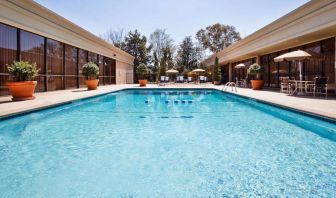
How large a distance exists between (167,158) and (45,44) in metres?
10.6

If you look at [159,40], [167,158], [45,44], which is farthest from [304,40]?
[159,40]

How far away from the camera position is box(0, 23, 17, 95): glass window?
841cm

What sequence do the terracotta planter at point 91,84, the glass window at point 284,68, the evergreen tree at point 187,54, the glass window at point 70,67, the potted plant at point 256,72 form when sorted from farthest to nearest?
the evergreen tree at point 187,54 → the terracotta planter at point 91,84 → the glass window at point 284,68 → the glass window at point 70,67 → the potted plant at point 256,72

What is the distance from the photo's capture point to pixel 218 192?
2270mm

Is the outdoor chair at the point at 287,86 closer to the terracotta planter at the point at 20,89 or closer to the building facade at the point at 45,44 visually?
the terracotta planter at the point at 20,89

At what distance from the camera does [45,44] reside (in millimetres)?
11406

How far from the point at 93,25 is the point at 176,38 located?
494 inches

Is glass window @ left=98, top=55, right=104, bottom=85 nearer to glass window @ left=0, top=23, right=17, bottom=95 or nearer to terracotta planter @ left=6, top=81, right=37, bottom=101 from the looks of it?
glass window @ left=0, top=23, right=17, bottom=95

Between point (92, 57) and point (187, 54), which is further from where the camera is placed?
point (187, 54)

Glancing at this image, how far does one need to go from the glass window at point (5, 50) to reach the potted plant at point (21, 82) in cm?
80

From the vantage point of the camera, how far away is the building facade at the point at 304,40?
8617 millimetres

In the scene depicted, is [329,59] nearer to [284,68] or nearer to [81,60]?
[284,68]

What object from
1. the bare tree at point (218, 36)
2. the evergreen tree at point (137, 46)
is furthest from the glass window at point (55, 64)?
Answer: the bare tree at point (218, 36)

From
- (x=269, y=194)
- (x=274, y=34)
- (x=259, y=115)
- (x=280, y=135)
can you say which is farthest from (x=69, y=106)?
(x=274, y=34)
